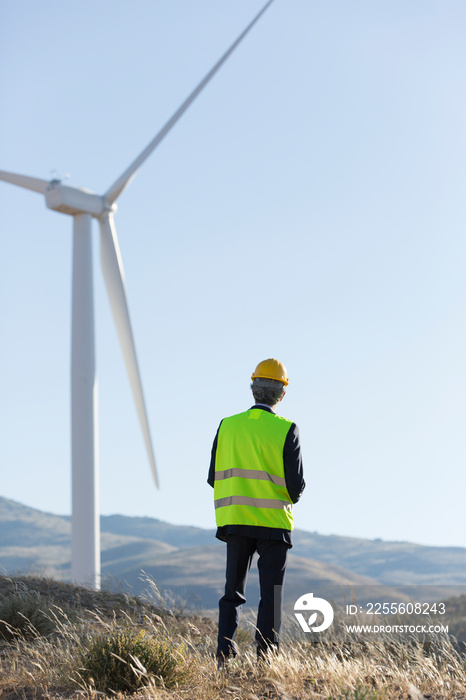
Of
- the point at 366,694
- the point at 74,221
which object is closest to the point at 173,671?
the point at 366,694

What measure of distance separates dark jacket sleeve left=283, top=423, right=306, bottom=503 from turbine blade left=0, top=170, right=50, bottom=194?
74.1ft

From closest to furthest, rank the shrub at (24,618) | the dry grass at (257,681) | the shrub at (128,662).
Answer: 1. the dry grass at (257,681)
2. the shrub at (128,662)
3. the shrub at (24,618)

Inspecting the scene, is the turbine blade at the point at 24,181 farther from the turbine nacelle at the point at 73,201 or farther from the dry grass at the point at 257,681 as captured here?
the dry grass at the point at 257,681

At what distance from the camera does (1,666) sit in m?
8.65

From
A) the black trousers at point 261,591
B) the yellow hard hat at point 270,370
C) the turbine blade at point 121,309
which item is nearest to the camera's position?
the black trousers at point 261,591

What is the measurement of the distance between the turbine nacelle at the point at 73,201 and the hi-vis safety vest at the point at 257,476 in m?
20.7

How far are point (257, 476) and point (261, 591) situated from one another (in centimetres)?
108

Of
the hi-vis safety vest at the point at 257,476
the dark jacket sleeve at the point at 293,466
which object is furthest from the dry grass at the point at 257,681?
the dark jacket sleeve at the point at 293,466

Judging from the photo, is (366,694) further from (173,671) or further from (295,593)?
(295,593)

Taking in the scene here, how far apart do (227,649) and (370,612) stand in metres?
2.65

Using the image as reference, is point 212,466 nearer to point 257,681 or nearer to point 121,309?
point 257,681

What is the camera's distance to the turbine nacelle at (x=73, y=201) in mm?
27562

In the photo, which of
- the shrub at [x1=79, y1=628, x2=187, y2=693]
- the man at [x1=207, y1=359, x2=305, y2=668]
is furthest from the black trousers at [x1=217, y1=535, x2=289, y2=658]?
the shrub at [x1=79, y1=628, x2=187, y2=693]

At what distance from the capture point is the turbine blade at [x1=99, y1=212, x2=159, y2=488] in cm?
2520
